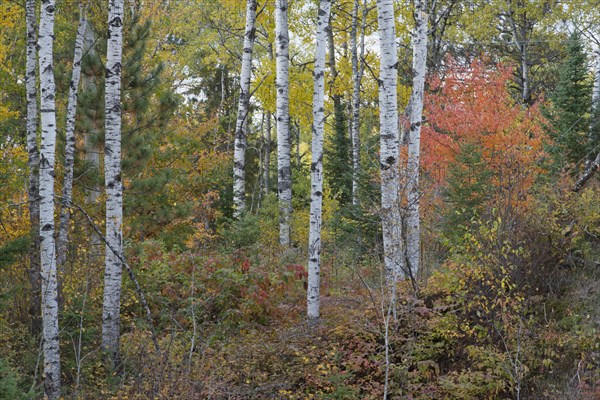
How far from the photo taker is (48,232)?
22.7 feet

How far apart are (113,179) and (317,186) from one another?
275 cm

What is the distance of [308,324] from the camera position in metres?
8.08

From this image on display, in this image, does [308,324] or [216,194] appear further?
[216,194]

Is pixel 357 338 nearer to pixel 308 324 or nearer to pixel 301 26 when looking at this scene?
pixel 308 324

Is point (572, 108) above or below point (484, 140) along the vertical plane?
above

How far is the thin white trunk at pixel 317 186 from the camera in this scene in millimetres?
8141

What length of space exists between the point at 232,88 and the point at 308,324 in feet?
63.1

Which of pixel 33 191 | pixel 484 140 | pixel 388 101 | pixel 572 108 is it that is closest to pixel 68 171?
pixel 33 191

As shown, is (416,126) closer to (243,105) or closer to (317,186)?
(317,186)

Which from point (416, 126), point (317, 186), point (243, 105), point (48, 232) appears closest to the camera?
point (48, 232)

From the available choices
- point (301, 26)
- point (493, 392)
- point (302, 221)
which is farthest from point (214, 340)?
point (301, 26)

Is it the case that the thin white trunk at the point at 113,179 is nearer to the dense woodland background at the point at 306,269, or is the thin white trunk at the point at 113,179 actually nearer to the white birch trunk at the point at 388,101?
the dense woodland background at the point at 306,269

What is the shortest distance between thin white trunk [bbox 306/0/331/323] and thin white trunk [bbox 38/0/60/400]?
10.6 feet

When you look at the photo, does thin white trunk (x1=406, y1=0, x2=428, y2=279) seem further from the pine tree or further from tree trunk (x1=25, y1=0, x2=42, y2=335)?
tree trunk (x1=25, y1=0, x2=42, y2=335)
